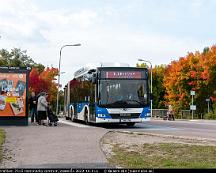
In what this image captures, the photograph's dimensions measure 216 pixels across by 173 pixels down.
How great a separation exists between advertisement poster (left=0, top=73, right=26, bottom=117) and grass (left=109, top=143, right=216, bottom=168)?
10.4m

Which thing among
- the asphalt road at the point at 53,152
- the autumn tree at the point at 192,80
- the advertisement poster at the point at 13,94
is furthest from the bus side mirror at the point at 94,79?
the autumn tree at the point at 192,80

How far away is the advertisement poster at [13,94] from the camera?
22.5m

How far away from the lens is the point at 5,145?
42.2ft

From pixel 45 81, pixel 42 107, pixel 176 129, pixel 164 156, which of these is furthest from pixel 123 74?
pixel 45 81

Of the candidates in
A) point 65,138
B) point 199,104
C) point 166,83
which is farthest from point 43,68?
point 65,138

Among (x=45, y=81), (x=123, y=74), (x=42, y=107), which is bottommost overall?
(x=42, y=107)

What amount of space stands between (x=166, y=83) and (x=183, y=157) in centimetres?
6629

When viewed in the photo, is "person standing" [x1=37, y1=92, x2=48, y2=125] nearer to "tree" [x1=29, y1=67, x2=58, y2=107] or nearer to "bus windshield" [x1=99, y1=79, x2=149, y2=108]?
"bus windshield" [x1=99, y1=79, x2=149, y2=108]

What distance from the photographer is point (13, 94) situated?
2264 centimetres

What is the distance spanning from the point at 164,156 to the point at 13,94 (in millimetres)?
13159

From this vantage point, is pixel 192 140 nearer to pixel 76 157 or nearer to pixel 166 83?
pixel 76 157

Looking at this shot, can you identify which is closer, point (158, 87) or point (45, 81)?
point (45, 81)

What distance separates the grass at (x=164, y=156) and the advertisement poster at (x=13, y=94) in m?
10.4

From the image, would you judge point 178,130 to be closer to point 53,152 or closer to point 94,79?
point 94,79
